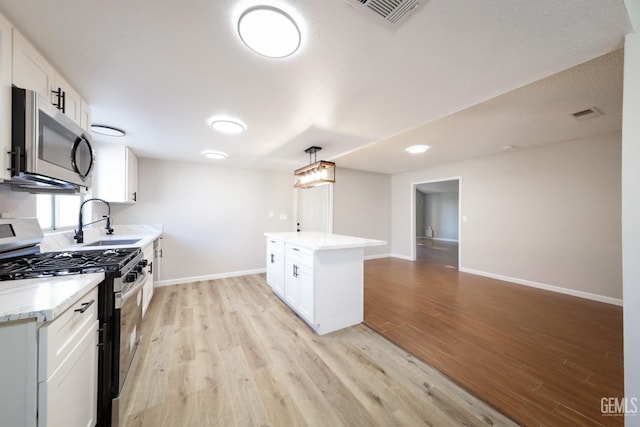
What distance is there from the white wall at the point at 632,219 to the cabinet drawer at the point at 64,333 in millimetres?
2586

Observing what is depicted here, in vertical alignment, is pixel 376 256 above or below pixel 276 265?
below

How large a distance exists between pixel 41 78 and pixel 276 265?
2764 mm

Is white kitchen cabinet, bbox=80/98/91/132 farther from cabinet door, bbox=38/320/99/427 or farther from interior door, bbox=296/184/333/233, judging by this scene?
interior door, bbox=296/184/333/233

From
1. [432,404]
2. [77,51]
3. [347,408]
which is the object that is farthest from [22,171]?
[432,404]

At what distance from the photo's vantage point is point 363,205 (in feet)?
19.3

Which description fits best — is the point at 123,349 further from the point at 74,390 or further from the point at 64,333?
the point at 64,333

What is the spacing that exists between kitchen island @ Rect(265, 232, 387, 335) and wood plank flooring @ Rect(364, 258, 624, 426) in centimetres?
39

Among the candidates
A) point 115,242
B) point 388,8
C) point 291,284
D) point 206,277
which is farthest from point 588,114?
point 206,277

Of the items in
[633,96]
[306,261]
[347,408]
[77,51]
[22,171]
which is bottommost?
[347,408]

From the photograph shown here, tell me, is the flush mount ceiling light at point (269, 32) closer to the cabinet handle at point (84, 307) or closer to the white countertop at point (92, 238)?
the cabinet handle at point (84, 307)

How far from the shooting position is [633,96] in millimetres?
1125

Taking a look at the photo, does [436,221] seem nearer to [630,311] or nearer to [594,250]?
[594,250]

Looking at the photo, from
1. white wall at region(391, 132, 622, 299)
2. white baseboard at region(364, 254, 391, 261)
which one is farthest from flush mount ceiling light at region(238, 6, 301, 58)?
white baseboard at region(364, 254, 391, 261)

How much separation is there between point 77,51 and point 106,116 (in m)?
1.12
